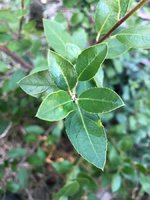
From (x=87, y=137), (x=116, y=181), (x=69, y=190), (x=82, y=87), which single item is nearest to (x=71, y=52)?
(x=82, y=87)

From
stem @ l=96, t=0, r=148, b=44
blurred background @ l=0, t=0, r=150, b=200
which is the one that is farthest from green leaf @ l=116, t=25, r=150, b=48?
blurred background @ l=0, t=0, r=150, b=200

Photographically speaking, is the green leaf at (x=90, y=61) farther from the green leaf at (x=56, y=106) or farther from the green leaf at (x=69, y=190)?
the green leaf at (x=69, y=190)

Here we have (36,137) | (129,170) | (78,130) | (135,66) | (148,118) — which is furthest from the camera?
(135,66)

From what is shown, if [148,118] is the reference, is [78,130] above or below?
above

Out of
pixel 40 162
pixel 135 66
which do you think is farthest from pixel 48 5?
pixel 40 162

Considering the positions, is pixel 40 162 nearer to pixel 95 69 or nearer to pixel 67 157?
pixel 67 157

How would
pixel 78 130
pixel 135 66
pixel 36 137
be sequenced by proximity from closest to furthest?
pixel 78 130 < pixel 36 137 < pixel 135 66
